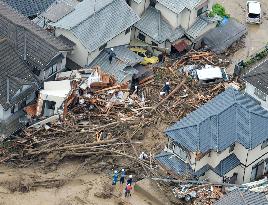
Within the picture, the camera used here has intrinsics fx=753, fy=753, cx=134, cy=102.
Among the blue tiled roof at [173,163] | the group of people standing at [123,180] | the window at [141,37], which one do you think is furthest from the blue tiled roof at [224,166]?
the window at [141,37]

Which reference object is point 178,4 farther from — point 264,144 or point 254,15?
point 264,144

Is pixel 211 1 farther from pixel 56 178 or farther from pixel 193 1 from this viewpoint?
pixel 56 178

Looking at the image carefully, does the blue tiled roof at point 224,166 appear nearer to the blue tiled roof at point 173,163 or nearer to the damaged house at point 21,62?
the blue tiled roof at point 173,163

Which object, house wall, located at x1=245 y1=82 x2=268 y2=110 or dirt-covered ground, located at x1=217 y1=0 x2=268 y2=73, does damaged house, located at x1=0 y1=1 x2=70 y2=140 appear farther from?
dirt-covered ground, located at x1=217 y1=0 x2=268 y2=73

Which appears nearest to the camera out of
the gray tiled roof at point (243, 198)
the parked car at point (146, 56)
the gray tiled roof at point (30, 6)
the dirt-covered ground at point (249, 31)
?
the gray tiled roof at point (243, 198)

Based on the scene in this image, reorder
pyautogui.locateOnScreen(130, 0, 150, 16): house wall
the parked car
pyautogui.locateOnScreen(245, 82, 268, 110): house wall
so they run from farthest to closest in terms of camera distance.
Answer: pyautogui.locateOnScreen(130, 0, 150, 16): house wall < the parked car < pyautogui.locateOnScreen(245, 82, 268, 110): house wall

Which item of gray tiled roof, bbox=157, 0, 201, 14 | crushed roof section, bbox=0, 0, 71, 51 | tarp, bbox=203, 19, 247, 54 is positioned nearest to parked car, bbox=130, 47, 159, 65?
gray tiled roof, bbox=157, 0, 201, 14

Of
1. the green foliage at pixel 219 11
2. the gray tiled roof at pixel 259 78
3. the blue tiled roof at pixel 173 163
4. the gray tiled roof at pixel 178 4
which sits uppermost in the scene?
the gray tiled roof at pixel 178 4
